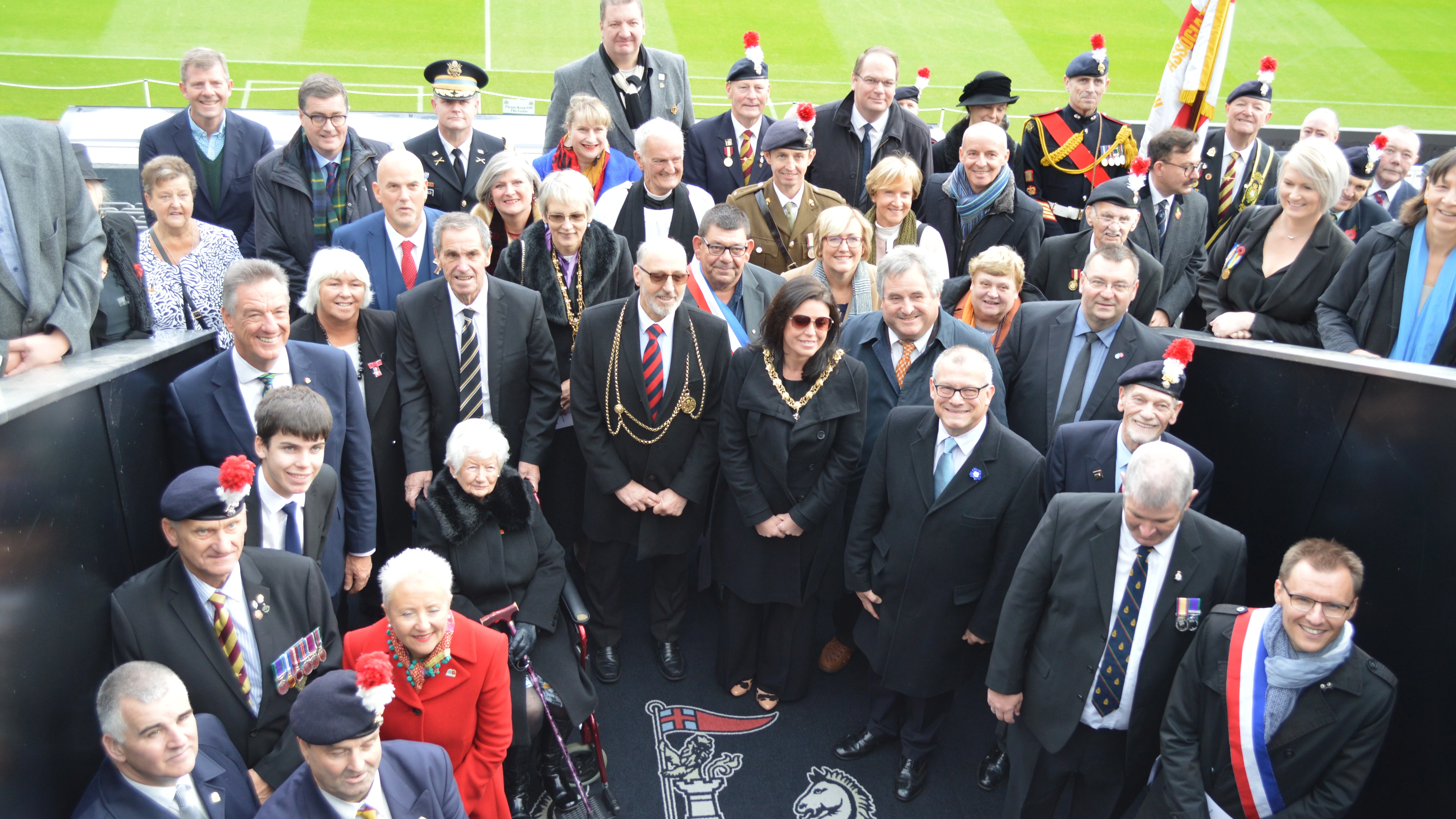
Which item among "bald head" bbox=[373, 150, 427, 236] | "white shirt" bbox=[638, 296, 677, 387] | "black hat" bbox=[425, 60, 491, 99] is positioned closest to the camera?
"white shirt" bbox=[638, 296, 677, 387]

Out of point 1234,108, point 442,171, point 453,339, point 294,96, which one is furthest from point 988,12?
point 453,339

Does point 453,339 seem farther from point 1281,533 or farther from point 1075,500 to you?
point 1281,533

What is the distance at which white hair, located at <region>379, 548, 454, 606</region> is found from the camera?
11.7ft

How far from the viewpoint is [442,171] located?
630 cm

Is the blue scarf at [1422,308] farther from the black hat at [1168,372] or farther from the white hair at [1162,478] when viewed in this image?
the white hair at [1162,478]

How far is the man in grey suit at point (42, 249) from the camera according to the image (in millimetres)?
3580

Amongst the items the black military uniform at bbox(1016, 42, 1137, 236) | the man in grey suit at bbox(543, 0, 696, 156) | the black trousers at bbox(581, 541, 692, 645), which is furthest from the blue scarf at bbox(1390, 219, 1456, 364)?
the man in grey suit at bbox(543, 0, 696, 156)

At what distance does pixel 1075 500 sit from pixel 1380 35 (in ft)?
92.4

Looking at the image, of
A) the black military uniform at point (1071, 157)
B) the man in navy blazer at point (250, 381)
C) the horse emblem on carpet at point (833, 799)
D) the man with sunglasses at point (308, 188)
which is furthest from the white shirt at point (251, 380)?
the black military uniform at point (1071, 157)

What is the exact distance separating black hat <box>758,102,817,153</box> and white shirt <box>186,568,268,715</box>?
3.65 metres

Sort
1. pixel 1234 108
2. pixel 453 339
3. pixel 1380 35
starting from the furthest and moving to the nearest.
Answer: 1. pixel 1380 35
2. pixel 1234 108
3. pixel 453 339

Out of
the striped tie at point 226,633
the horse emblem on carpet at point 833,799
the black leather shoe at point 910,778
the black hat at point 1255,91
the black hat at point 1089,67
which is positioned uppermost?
the black hat at point 1089,67

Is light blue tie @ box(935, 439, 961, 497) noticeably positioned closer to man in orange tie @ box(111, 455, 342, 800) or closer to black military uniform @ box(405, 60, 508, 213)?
man in orange tie @ box(111, 455, 342, 800)

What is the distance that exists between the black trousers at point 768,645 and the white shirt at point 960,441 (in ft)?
3.67
